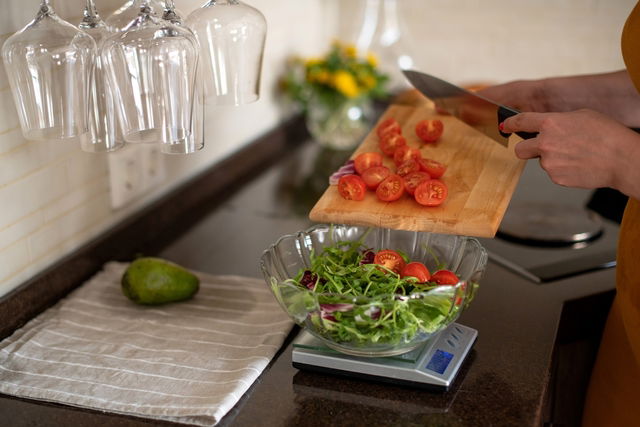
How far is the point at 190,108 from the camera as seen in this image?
39.9 inches

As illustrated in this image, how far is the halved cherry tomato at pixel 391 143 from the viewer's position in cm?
125

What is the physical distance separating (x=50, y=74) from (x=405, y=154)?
54 centimetres

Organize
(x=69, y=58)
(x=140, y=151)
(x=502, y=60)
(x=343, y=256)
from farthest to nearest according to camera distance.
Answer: (x=502, y=60)
(x=140, y=151)
(x=343, y=256)
(x=69, y=58)

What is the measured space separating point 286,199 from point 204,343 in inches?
27.1

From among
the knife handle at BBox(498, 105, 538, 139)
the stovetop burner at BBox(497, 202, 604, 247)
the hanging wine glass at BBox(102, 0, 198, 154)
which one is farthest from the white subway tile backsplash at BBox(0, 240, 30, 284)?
the stovetop burner at BBox(497, 202, 604, 247)

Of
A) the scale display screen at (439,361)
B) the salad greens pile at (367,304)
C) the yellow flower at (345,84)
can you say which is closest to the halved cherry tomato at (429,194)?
the salad greens pile at (367,304)

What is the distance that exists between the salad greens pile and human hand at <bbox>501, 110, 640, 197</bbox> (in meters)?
0.23

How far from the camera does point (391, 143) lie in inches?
49.3

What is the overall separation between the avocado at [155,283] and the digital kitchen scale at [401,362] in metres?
0.28

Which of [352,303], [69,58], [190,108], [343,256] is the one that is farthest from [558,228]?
[69,58]

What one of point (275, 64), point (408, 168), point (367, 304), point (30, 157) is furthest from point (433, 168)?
point (275, 64)

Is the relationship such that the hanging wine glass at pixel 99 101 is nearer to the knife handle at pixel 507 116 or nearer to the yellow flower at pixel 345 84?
the knife handle at pixel 507 116

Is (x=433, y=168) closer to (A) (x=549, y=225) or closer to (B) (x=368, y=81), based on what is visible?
(A) (x=549, y=225)

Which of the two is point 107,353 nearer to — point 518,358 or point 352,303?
point 352,303
